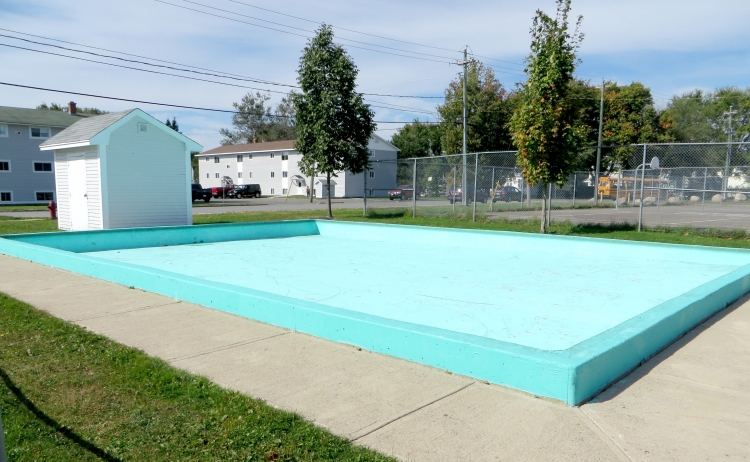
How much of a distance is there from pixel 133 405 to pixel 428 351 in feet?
7.65

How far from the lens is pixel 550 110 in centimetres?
1458

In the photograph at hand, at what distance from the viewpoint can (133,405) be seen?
3.91 metres

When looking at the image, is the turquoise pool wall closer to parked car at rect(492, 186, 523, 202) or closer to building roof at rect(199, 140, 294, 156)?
parked car at rect(492, 186, 523, 202)

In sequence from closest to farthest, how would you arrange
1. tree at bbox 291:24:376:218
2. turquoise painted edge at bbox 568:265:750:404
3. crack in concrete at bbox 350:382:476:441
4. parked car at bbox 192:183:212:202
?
crack in concrete at bbox 350:382:476:441 < turquoise painted edge at bbox 568:265:750:404 < tree at bbox 291:24:376:218 < parked car at bbox 192:183:212:202

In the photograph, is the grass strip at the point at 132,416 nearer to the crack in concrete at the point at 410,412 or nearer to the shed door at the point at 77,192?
the crack in concrete at the point at 410,412

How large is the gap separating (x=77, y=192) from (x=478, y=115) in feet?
110

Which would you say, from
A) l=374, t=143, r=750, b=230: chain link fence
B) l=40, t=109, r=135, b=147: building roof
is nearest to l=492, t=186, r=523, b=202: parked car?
l=374, t=143, r=750, b=230: chain link fence

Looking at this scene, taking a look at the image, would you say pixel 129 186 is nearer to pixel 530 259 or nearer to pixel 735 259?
pixel 530 259

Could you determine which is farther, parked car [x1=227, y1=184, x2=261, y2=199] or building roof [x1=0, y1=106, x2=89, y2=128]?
parked car [x1=227, y1=184, x2=261, y2=199]

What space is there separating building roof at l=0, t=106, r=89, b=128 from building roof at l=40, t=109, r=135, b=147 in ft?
67.1

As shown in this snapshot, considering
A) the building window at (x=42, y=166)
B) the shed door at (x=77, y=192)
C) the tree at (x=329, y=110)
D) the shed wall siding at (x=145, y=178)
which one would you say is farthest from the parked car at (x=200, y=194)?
the shed wall siding at (x=145, y=178)

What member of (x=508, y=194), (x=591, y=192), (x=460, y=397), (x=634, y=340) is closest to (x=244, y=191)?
(x=508, y=194)

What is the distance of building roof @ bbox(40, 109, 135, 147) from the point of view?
653 inches

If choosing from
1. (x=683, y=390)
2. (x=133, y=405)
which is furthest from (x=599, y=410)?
(x=133, y=405)
